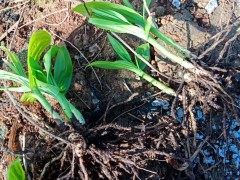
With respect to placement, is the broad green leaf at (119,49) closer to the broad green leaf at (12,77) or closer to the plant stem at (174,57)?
the plant stem at (174,57)

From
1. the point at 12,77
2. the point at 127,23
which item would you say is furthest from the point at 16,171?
the point at 127,23

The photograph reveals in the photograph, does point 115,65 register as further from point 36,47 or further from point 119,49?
point 36,47


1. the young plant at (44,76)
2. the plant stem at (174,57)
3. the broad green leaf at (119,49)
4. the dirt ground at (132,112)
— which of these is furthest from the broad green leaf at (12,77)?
the plant stem at (174,57)

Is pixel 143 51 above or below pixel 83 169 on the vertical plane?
above

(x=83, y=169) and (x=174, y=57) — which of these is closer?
(x=83, y=169)

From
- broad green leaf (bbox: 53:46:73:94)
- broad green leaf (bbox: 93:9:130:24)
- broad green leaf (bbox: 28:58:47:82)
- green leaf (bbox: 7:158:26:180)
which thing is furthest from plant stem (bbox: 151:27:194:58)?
green leaf (bbox: 7:158:26:180)

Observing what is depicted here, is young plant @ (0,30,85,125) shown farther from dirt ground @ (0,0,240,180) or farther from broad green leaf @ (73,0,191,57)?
broad green leaf @ (73,0,191,57)

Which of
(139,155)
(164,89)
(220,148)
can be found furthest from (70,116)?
(220,148)
